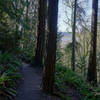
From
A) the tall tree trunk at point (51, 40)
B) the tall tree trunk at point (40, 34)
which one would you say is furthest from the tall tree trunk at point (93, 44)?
the tall tree trunk at point (51, 40)

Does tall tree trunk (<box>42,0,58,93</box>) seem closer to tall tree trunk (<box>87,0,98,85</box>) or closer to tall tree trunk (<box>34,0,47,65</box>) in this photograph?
tall tree trunk (<box>34,0,47,65</box>)

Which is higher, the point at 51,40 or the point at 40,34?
the point at 40,34

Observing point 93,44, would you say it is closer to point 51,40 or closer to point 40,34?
point 40,34

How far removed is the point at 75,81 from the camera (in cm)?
637

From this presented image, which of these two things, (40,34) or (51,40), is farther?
(40,34)

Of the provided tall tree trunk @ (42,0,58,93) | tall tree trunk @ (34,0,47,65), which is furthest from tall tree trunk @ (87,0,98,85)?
tall tree trunk @ (42,0,58,93)

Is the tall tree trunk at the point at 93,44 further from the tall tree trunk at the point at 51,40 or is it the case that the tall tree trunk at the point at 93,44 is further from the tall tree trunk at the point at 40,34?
the tall tree trunk at the point at 51,40

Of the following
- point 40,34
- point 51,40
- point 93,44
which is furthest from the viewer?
point 40,34

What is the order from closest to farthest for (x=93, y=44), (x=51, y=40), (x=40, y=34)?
1. (x=51, y=40)
2. (x=93, y=44)
3. (x=40, y=34)

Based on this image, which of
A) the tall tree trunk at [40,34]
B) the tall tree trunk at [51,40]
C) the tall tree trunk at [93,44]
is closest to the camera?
the tall tree trunk at [51,40]

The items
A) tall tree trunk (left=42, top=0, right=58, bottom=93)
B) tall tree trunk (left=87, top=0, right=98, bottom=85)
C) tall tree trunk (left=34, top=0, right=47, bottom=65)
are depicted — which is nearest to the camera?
tall tree trunk (left=42, top=0, right=58, bottom=93)

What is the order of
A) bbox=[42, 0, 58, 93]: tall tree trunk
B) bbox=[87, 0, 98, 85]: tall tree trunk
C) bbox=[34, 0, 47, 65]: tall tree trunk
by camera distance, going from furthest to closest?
1. bbox=[34, 0, 47, 65]: tall tree trunk
2. bbox=[87, 0, 98, 85]: tall tree trunk
3. bbox=[42, 0, 58, 93]: tall tree trunk

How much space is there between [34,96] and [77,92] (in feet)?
7.33

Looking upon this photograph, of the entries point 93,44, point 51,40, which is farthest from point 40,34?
point 51,40
